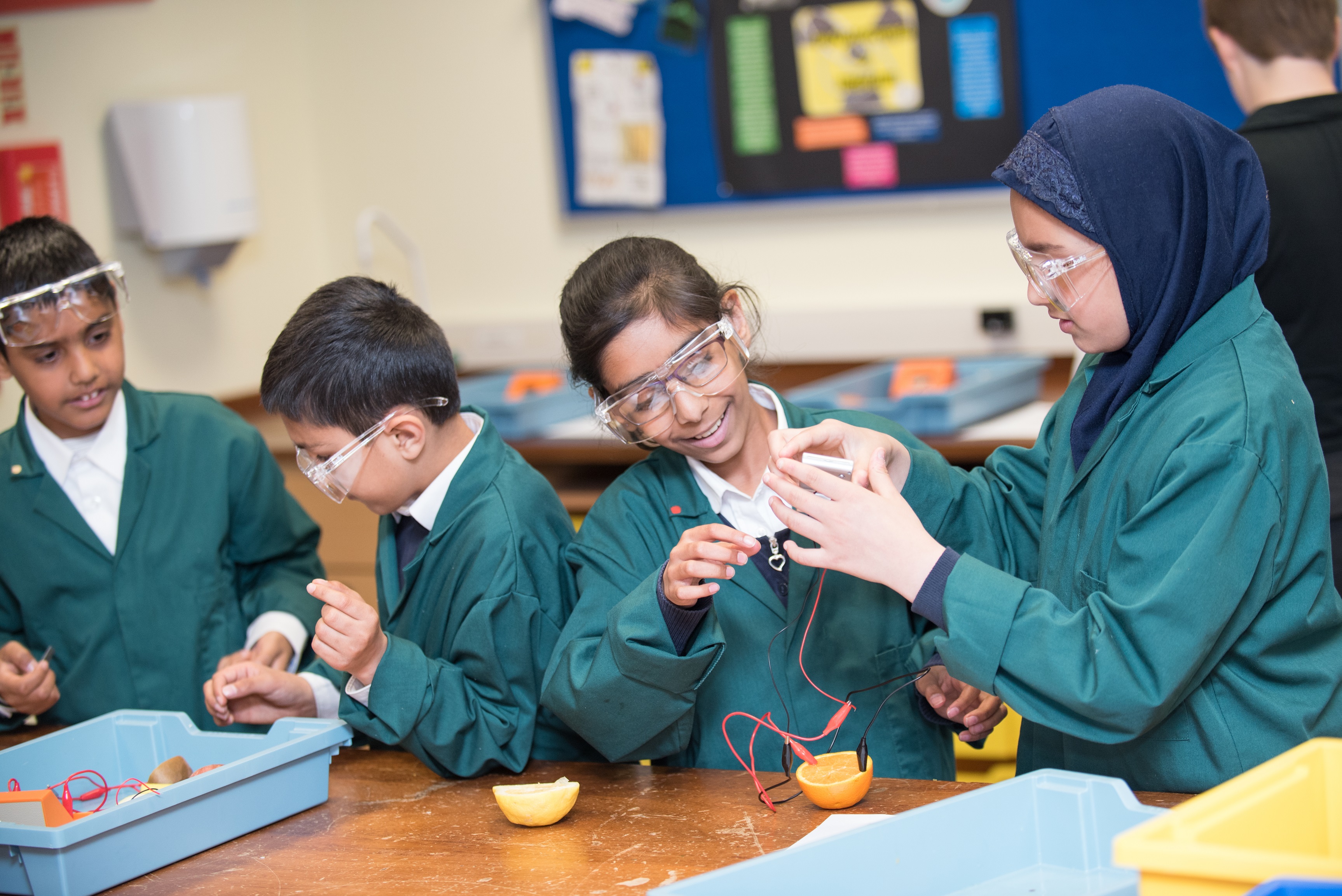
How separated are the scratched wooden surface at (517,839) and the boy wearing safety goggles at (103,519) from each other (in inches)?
22.4

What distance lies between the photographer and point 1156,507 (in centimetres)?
127

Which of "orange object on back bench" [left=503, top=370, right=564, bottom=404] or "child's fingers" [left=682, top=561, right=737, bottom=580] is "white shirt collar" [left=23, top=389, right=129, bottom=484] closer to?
"child's fingers" [left=682, top=561, right=737, bottom=580]

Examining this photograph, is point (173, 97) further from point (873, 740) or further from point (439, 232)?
point (873, 740)

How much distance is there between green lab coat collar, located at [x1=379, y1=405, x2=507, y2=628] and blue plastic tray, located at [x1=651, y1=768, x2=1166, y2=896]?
0.77 metres

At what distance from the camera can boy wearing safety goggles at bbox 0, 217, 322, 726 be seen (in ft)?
6.77

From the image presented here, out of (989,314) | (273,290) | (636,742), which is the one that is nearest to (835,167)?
(989,314)

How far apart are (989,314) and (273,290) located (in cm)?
257

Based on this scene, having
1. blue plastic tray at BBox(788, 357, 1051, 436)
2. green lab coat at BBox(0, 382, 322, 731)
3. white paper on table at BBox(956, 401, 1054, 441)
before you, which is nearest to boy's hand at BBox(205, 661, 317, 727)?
green lab coat at BBox(0, 382, 322, 731)

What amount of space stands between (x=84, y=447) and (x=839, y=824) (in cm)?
153

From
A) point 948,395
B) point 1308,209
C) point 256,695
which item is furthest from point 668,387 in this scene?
point 948,395

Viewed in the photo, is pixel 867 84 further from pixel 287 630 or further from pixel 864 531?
pixel 864 531

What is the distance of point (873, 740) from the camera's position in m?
1.76

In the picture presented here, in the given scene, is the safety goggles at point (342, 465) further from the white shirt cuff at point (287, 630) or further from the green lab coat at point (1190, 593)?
the green lab coat at point (1190, 593)

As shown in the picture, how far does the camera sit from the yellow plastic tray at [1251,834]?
0.98 m
